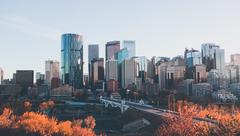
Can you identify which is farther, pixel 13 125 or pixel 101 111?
pixel 101 111

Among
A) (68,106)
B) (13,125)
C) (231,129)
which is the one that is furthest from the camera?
(68,106)

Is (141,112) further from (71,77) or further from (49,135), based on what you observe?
(71,77)

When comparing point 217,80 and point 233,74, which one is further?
point 233,74

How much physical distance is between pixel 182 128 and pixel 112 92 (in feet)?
265

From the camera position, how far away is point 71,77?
13375 centimetres

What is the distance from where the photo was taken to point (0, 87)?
117 metres

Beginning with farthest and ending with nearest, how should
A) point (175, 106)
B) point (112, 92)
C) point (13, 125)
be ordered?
1. point (112, 92)
2. point (175, 106)
3. point (13, 125)

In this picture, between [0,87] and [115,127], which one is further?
[0,87]

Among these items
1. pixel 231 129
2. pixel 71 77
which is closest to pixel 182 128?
pixel 231 129

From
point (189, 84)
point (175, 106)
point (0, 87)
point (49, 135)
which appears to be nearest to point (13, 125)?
point (49, 135)

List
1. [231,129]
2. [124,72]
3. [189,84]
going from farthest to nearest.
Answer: [124,72] → [189,84] → [231,129]

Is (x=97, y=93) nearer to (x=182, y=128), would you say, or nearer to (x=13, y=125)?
(x=13, y=125)

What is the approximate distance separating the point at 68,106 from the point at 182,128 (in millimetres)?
52974

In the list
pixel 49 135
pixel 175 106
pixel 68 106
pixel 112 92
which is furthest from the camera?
pixel 112 92
